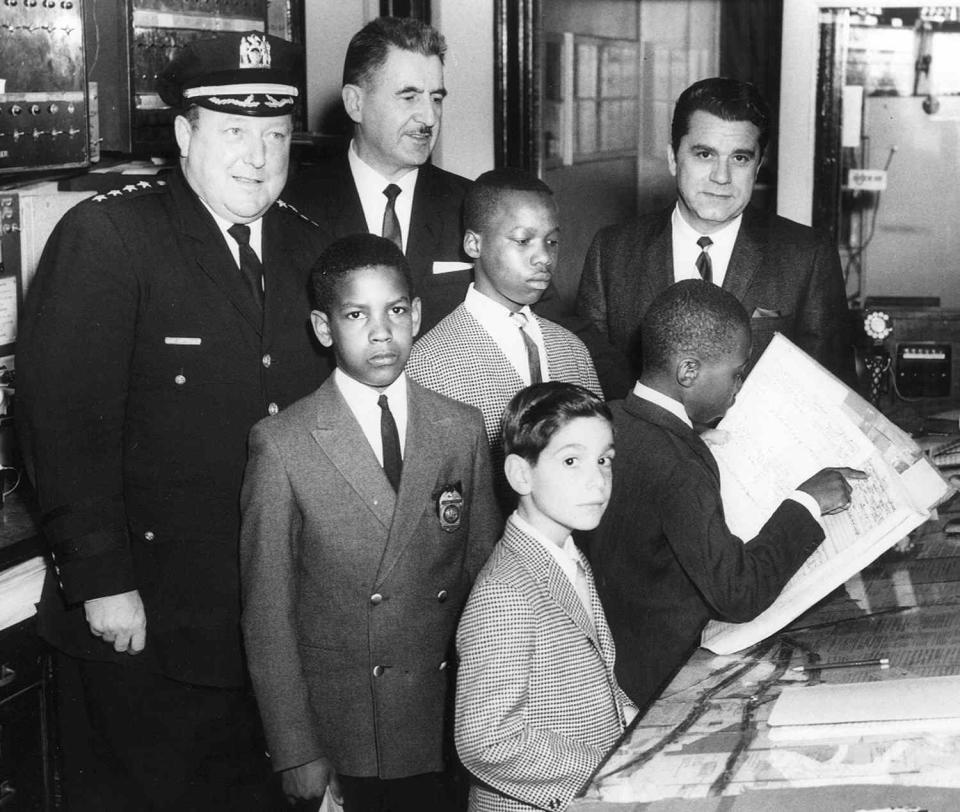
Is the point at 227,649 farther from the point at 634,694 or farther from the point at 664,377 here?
the point at 664,377

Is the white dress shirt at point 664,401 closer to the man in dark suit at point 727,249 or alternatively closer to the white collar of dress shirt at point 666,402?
the white collar of dress shirt at point 666,402

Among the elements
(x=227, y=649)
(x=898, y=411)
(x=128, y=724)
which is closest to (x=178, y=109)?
(x=227, y=649)

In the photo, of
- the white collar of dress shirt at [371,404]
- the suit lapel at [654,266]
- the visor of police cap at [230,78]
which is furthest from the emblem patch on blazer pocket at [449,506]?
the suit lapel at [654,266]

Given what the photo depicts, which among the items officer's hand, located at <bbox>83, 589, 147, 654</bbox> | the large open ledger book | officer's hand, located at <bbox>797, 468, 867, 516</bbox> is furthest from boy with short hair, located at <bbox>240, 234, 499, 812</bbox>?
officer's hand, located at <bbox>797, 468, 867, 516</bbox>

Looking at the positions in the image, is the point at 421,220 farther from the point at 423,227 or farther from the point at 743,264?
the point at 743,264

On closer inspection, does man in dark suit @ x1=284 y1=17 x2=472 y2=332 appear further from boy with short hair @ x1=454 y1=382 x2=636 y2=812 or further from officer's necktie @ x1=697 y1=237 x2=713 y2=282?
boy with short hair @ x1=454 y1=382 x2=636 y2=812

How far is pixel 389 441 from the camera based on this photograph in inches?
82.8

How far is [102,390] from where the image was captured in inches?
81.1

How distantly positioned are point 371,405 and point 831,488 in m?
0.79

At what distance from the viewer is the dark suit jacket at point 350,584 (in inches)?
78.7

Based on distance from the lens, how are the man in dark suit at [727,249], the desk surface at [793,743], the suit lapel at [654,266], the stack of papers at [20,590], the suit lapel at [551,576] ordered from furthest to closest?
the suit lapel at [654,266] < the man in dark suit at [727,249] < the stack of papers at [20,590] < the suit lapel at [551,576] < the desk surface at [793,743]

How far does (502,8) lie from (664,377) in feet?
8.66

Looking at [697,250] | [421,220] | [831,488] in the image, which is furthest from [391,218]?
[831,488]

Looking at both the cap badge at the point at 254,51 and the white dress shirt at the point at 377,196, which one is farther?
the white dress shirt at the point at 377,196
